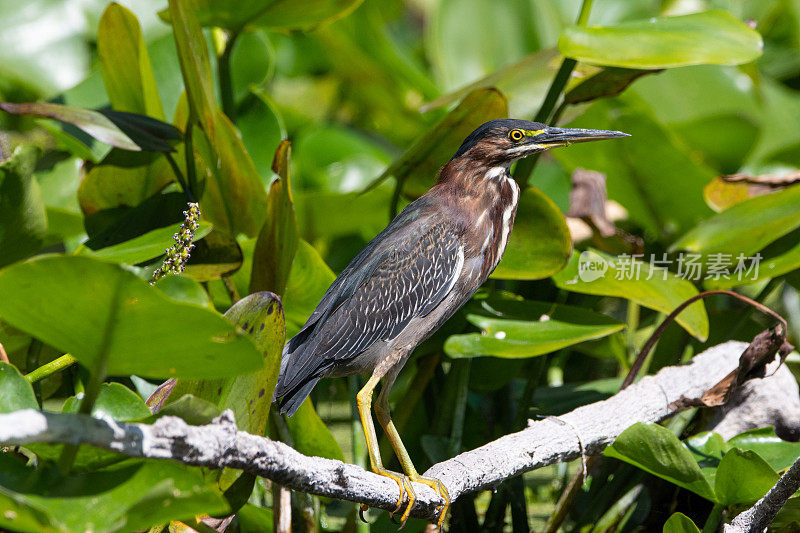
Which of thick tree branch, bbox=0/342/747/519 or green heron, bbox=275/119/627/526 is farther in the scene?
green heron, bbox=275/119/627/526

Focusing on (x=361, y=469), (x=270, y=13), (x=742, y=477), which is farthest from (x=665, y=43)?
(x=361, y=469)

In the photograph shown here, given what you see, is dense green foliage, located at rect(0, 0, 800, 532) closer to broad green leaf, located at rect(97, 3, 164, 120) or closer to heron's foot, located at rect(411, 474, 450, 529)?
broad green leaf, located at rect(97, 3, 164, 120)

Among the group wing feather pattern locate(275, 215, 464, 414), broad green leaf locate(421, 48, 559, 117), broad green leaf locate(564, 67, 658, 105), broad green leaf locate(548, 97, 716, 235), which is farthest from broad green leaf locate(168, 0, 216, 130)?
broad green leaf locate(548, 97, 716, 235)

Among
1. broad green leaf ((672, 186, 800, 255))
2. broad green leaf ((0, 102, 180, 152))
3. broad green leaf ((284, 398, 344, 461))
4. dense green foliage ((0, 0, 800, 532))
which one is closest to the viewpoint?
dense green foliage ((0, 0, 800, 532))

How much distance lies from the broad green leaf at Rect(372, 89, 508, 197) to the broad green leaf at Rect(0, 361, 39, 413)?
106 centimetres

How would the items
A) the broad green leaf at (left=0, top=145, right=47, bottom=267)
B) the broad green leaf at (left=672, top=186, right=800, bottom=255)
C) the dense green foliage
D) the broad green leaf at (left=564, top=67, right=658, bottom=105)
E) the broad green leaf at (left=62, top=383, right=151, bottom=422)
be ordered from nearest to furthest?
the dense green foliage
the broad green leaf at (left=62, top=383, right=151, bottom=422)
the broad green leaf at (left=0, top=145, right=47, bottom=267)
the broad green leaf at (left=564, top=67, right=658, bottom=105)
the broad green leaf at (left=672, top=186, right=800, bottom=255)

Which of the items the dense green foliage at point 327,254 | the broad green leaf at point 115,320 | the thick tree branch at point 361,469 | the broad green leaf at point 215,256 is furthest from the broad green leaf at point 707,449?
the broad green leaf at point 115,320

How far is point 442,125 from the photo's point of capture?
2064 mm

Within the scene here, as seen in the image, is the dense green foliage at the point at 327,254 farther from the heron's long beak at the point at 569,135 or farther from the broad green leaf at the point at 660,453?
Result: the heron's long beak at the point at 569,135

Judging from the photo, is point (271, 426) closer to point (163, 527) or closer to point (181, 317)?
point (163, 527)

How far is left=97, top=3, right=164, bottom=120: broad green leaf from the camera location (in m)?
2.00

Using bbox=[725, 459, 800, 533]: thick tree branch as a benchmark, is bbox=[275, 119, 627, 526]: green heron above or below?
above

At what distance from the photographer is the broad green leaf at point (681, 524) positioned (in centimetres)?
168

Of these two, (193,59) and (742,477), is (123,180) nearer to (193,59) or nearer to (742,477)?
(193,59)
